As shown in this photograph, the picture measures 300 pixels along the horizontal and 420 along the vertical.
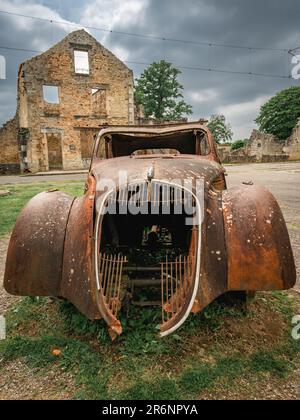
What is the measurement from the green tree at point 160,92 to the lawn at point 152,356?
3089 centimetres

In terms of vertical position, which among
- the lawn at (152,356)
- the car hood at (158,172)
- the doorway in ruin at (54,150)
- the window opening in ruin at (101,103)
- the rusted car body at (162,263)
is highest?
the window opening in ruin at (101,103)

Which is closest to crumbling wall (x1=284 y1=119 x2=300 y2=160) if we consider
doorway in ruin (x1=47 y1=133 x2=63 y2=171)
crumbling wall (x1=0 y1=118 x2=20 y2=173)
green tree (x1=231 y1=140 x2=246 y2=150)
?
green tree (x1=231 y1=140 x2=246 y2=150)

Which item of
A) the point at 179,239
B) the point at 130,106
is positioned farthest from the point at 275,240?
the point at 130,106

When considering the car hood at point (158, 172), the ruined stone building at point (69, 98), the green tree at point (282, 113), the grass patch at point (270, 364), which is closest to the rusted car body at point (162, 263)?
the car hood at point (158, 172)

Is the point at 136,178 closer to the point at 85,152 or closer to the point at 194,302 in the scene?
the point at 194,302

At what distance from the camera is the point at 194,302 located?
5.75 ft

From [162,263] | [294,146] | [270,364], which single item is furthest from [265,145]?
[270,364]

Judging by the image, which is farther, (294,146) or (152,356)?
(294,146)

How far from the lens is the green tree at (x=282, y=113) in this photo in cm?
3659

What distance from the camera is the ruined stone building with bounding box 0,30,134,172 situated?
19.0 metres

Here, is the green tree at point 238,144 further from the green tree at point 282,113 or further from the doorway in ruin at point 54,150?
the doorway in ruin at point 54,150

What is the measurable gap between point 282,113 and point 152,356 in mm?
41722

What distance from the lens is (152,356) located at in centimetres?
187

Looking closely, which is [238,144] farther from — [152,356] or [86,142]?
[152,356]
